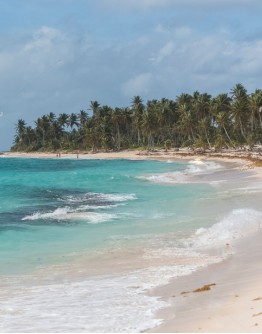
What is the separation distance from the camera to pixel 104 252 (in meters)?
15.9

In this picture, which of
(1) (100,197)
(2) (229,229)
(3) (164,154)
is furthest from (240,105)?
(2) (229,229)

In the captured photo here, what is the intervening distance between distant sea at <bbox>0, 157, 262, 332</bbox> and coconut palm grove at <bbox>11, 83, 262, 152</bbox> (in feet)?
205

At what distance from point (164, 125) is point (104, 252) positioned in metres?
104

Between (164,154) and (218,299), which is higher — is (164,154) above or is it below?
above

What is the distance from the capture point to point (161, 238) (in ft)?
58.1

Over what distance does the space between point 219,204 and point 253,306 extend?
1771 centimetres

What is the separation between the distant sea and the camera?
386 inches

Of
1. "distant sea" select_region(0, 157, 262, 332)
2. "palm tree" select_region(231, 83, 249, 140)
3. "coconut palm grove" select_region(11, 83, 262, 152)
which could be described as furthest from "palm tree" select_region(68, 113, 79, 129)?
"distant sea" select_region(0, 157, 262, 332)

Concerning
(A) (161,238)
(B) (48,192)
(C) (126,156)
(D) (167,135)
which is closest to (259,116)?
(C) (126,156)

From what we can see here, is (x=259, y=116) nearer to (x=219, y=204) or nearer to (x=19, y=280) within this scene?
(x=219, y=204)

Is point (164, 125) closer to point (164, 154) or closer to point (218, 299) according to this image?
point (164, 154)

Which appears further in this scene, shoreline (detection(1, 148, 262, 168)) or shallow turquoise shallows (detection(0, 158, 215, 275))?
shoreline (detection(1, 148, 262, 168))

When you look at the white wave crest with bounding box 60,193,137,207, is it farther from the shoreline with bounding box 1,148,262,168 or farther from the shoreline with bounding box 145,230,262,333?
the shoreline with bounding box 1,148,262,168

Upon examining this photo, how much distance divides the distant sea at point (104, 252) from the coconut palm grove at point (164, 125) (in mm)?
62458
